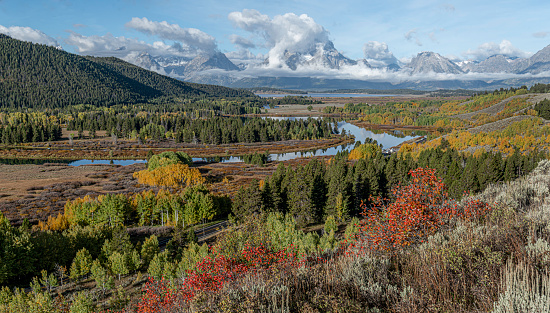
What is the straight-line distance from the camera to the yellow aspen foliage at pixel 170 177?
107875 millimetres

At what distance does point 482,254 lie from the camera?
31.7 feet

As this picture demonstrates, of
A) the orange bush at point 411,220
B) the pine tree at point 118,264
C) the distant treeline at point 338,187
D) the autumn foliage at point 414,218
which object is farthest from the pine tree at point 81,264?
the orange bush at point 411,220

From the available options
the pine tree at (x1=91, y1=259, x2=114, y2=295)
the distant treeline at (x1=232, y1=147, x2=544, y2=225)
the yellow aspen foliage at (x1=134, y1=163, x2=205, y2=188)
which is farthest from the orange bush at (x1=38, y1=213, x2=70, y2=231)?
the yellow aspen foliage at (x1=134, y1=163, x2=205, y2=188)

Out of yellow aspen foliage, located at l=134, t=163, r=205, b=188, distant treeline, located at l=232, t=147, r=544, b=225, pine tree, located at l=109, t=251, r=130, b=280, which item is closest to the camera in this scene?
pine tree, located at l=109, t=251, r=130, b=280

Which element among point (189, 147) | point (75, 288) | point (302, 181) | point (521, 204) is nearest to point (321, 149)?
point (189, 147)

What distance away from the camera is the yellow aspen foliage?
354ft

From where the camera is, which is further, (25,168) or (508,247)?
(25,168)

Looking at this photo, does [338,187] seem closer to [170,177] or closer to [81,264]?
[81,264]

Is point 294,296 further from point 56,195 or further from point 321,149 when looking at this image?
point 321,149

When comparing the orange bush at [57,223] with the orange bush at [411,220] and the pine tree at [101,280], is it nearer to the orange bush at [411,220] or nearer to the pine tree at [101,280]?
the pine tree at [101,280]

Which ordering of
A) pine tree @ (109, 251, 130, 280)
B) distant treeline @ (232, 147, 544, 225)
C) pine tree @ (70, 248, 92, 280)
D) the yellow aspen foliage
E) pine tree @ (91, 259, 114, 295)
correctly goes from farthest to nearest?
the yellow aspen foliage, distant treeline @ (232, 147, 544, 225), pine tree @ (109, 251, 130, 280), pine tree @ (70, 248, 92, 280), pine tree @ (91, 259, 114, 295)

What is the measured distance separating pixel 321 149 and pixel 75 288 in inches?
6211

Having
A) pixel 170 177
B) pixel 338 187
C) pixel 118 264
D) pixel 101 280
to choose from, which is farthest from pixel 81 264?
pixel 170 177

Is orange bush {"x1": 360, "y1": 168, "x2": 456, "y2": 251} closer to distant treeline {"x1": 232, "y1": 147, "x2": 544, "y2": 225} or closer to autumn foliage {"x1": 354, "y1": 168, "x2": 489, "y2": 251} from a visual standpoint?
autumn foliage {"x1": 354, "y1": 168, "x2": 489, "y2": 251}
